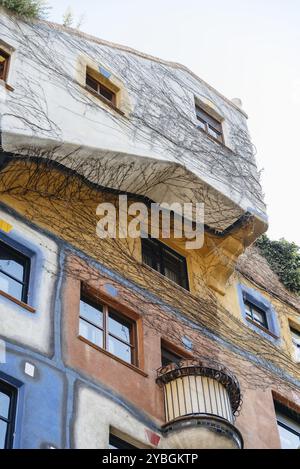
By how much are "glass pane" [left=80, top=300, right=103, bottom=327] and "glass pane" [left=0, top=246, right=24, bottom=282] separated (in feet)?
3.28

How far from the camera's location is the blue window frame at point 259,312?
52.1 ft

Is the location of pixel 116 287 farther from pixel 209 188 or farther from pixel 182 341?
pixel 209 188

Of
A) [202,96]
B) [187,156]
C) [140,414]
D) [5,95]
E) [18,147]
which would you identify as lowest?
[140,414]

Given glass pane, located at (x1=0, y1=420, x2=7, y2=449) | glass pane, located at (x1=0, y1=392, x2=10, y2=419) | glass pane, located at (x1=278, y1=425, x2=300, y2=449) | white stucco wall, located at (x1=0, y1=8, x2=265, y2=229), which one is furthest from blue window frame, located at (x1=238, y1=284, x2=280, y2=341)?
glass pane, located at (x1=0, y1=420, x2=7, y2=449)

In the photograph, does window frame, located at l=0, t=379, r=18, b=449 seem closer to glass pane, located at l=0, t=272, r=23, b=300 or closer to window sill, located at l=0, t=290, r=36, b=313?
window sill, located at l=0, t=290, r=36, b=313

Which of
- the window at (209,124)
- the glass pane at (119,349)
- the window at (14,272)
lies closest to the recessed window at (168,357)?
the glass pane at (119,349)

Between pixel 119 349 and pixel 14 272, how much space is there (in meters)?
1.84

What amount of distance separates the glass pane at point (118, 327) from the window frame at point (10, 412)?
245 centimetres

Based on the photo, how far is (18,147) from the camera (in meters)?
12.6

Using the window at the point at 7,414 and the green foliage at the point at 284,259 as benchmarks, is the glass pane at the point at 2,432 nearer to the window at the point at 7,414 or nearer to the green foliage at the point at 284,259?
the window at the point at 7,414
